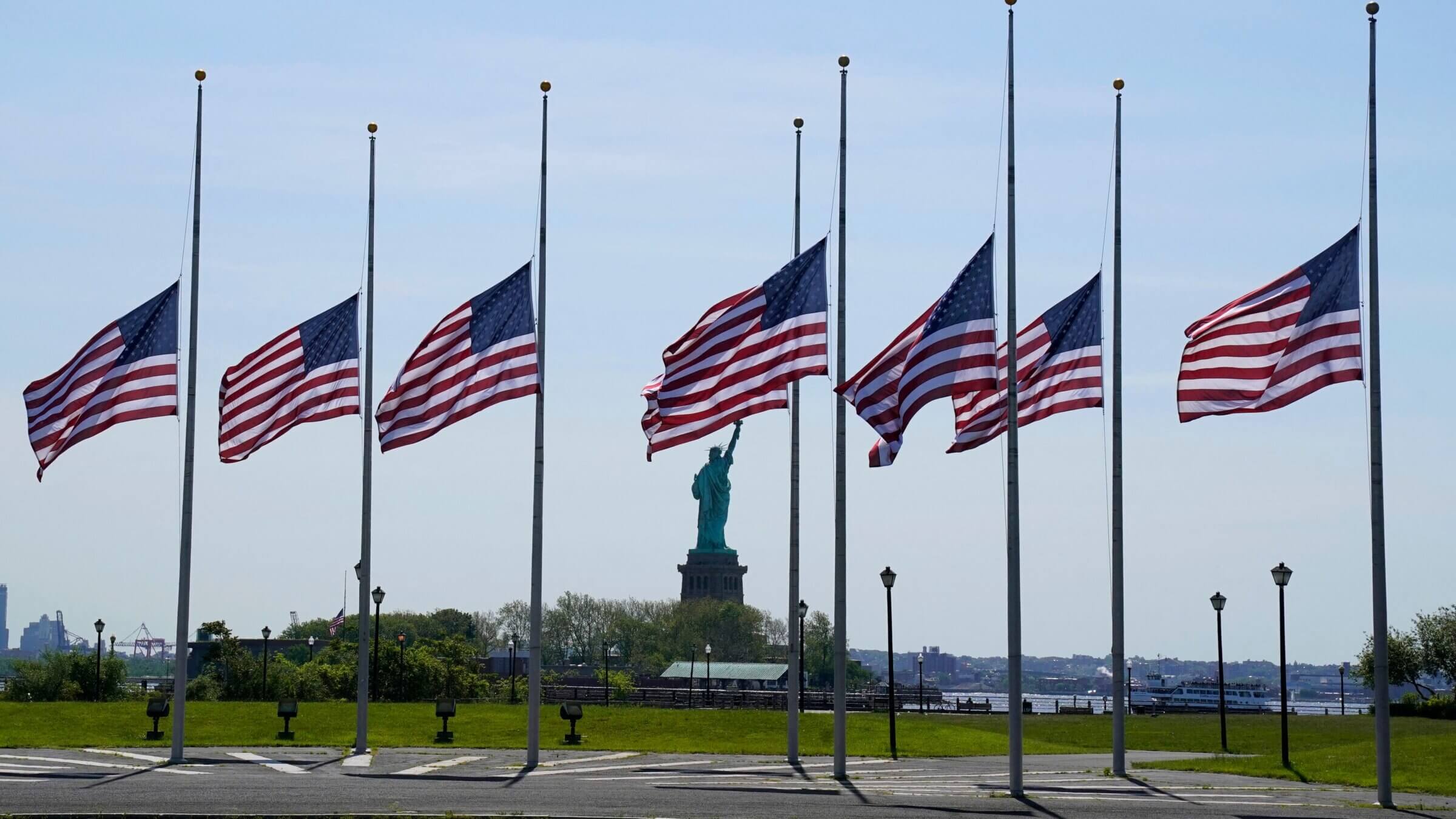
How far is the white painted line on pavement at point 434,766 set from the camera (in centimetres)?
3106

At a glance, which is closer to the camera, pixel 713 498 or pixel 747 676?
pixel 747 676

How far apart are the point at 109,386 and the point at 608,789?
1344 cm

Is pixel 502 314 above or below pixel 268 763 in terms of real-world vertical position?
above

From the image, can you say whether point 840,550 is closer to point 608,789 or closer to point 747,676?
point 608,789

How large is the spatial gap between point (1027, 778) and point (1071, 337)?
8637 mm

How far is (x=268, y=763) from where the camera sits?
33688mm

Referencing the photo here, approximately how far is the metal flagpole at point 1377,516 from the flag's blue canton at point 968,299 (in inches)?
246

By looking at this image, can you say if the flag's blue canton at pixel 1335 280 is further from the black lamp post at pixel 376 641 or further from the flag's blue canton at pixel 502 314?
the black lamp post at pixel 376 641

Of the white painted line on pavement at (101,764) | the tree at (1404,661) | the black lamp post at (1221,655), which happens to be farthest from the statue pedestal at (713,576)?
the white painted line on pavement at (101,764)

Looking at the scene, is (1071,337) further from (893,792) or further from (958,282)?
(893,792)

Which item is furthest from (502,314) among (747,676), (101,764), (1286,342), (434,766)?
(747,676)

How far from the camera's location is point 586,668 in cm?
15775

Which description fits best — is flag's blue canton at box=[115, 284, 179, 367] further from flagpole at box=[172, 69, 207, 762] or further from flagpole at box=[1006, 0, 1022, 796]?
flagpole at box=[1006, 0, 1022, 796]

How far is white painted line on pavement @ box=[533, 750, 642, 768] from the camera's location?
34719 millimetres
